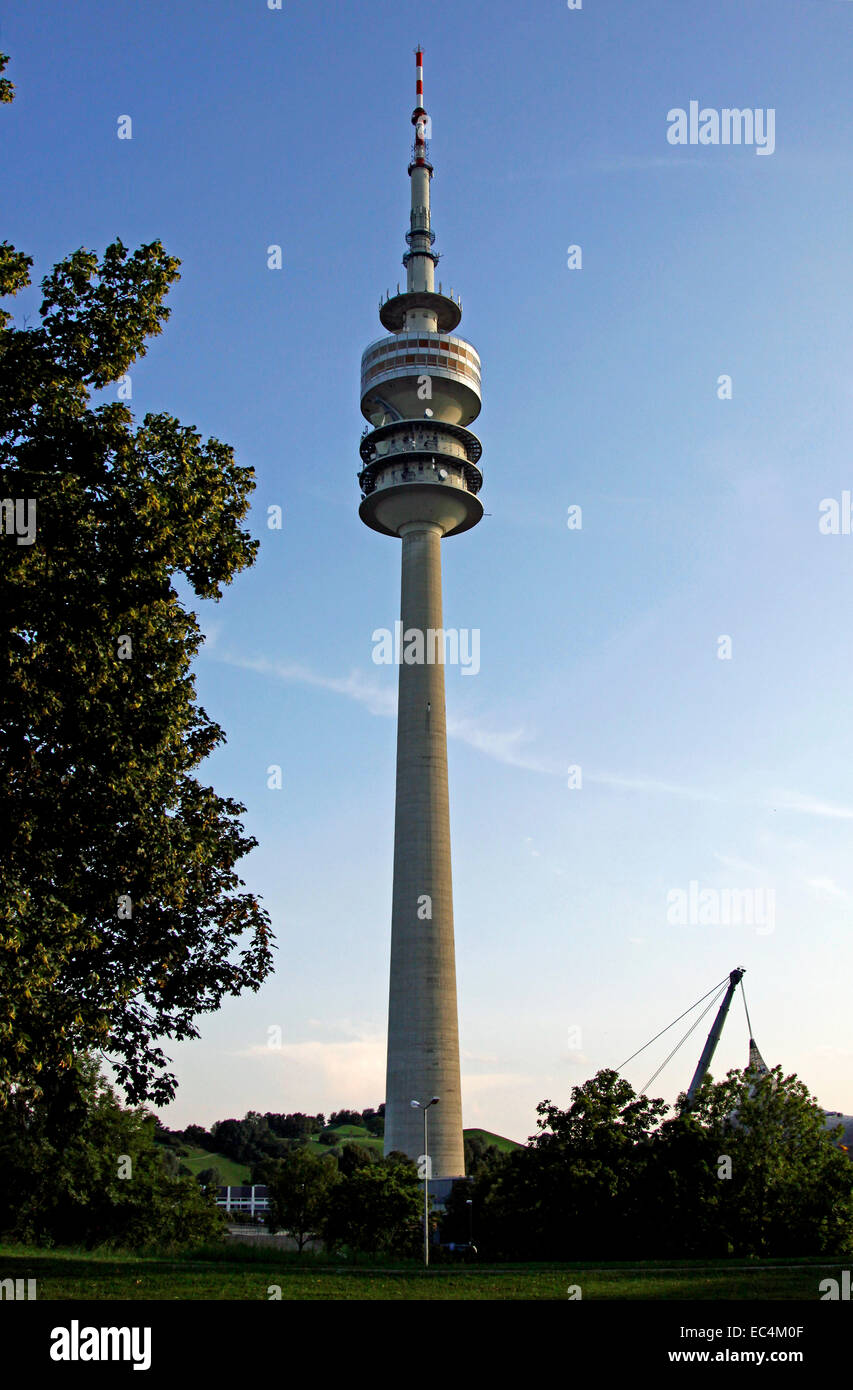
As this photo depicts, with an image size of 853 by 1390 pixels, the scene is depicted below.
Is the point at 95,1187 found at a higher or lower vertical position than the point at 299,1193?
higher

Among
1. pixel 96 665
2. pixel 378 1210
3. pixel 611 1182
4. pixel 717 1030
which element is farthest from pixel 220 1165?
pixel 96 665

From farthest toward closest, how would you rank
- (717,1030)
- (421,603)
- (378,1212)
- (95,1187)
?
(717,1030) < (421,603) < (378,1212) < (95,1187)

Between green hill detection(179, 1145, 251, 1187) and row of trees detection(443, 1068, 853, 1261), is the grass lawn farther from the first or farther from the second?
green hill detection(179, 1145, 251, 1187)

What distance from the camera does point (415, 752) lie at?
7962 centimetres

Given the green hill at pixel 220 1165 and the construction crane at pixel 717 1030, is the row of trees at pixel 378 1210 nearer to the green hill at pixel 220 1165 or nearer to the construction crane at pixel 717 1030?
the construction crane at pixel 717 1030

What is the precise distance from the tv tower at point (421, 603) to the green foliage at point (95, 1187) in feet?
59.9

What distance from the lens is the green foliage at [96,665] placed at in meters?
21.0

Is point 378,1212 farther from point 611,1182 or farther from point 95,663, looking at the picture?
point 95,663

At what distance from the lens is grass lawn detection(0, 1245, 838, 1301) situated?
19922mm

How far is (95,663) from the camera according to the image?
2127cm

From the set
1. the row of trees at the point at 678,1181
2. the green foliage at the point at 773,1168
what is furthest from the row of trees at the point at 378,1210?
the green foliage at the point at 773,1168

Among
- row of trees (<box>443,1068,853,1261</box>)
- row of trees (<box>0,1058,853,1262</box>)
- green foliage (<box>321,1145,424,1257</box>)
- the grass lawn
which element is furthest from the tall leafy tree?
green foliage (<box>321,1145,424,1257</box>)

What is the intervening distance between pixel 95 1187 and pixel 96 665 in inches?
1637
